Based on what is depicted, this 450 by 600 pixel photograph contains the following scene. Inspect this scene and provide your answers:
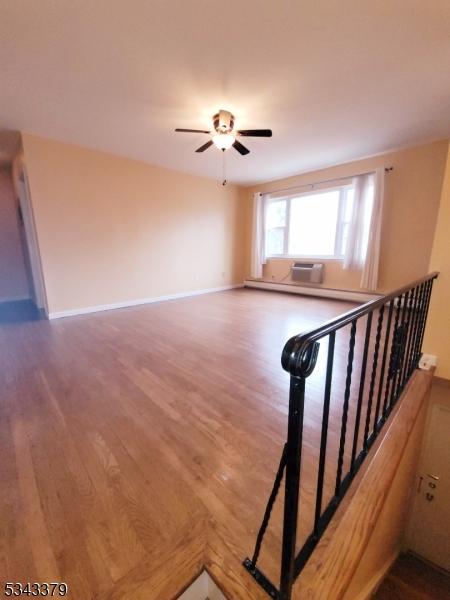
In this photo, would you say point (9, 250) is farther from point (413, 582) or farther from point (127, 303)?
point (413, 582)

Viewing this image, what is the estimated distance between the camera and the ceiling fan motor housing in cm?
269

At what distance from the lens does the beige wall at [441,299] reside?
198cm

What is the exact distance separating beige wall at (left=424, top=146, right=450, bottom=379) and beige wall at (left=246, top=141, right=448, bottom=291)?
217 centimetres

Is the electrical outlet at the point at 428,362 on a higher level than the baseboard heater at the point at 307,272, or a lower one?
lower

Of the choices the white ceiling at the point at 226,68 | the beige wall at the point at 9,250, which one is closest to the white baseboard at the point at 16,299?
the beige wall at the point at 9,250

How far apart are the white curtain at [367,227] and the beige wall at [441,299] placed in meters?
2.28

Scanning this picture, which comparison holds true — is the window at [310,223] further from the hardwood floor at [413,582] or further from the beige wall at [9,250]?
the beige wall at [9,250]

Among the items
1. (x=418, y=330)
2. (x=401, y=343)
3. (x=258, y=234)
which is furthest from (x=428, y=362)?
(x=258, y=234)

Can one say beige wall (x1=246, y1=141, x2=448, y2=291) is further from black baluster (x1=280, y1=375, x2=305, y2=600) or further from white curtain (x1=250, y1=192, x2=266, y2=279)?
black baluster (x1=280, y1=375, x2=305, y2=600)

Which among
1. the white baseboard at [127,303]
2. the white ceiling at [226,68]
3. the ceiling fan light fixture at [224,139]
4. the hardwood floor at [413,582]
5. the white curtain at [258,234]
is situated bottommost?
the hardwood floor at [413,582]

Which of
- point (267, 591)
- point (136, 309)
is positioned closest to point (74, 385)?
point (267, 591)

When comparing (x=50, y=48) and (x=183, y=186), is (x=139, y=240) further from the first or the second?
(x=50, y=48)

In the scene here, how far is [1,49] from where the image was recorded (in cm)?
191

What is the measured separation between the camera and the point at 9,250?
16.3ft
